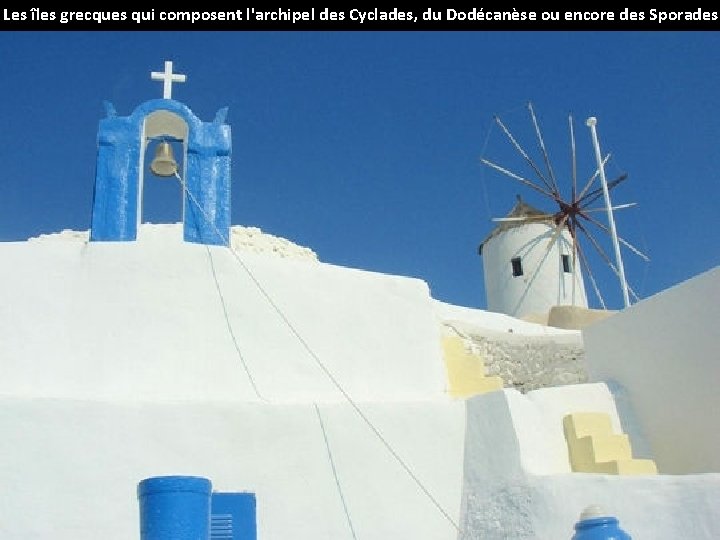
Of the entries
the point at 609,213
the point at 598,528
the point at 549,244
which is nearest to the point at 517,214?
the point at 549,244

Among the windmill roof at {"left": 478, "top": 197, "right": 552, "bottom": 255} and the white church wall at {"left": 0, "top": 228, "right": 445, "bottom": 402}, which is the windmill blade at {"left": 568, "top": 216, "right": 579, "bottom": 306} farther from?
the white church wall at {"left": 0, "top": 228, "right": 445, "bottom": 402}

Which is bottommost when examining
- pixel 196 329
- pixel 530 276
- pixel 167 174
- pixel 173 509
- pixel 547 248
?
pixel 173 509

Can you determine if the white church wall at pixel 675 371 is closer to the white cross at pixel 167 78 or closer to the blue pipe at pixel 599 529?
the blue pipe at pixel 599 529

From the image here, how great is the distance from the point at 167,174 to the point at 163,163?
0.41 feet

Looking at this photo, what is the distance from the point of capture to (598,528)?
426 cm

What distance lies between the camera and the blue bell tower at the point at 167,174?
7.73 meters

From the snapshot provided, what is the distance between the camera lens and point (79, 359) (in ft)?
22.2

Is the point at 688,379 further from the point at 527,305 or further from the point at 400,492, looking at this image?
the point at 527,305

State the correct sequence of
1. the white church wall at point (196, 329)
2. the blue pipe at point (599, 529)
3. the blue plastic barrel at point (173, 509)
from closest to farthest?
the blue plastic barrel at point (173, 509)
the blue pipe at point (599, 529)
the white church wall at point (196, 329)

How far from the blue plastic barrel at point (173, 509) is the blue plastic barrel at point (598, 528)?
1.99 metres

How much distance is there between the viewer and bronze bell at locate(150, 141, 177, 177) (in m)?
8.22

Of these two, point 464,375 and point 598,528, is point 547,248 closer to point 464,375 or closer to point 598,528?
point 464,375

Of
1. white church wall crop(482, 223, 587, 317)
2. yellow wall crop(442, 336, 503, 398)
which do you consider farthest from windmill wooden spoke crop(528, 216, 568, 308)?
yellow wall crop(442, 336, 503, 398)

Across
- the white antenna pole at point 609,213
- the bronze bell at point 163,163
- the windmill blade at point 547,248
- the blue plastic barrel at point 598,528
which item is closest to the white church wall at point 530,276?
the windmill blade at point 547,248
